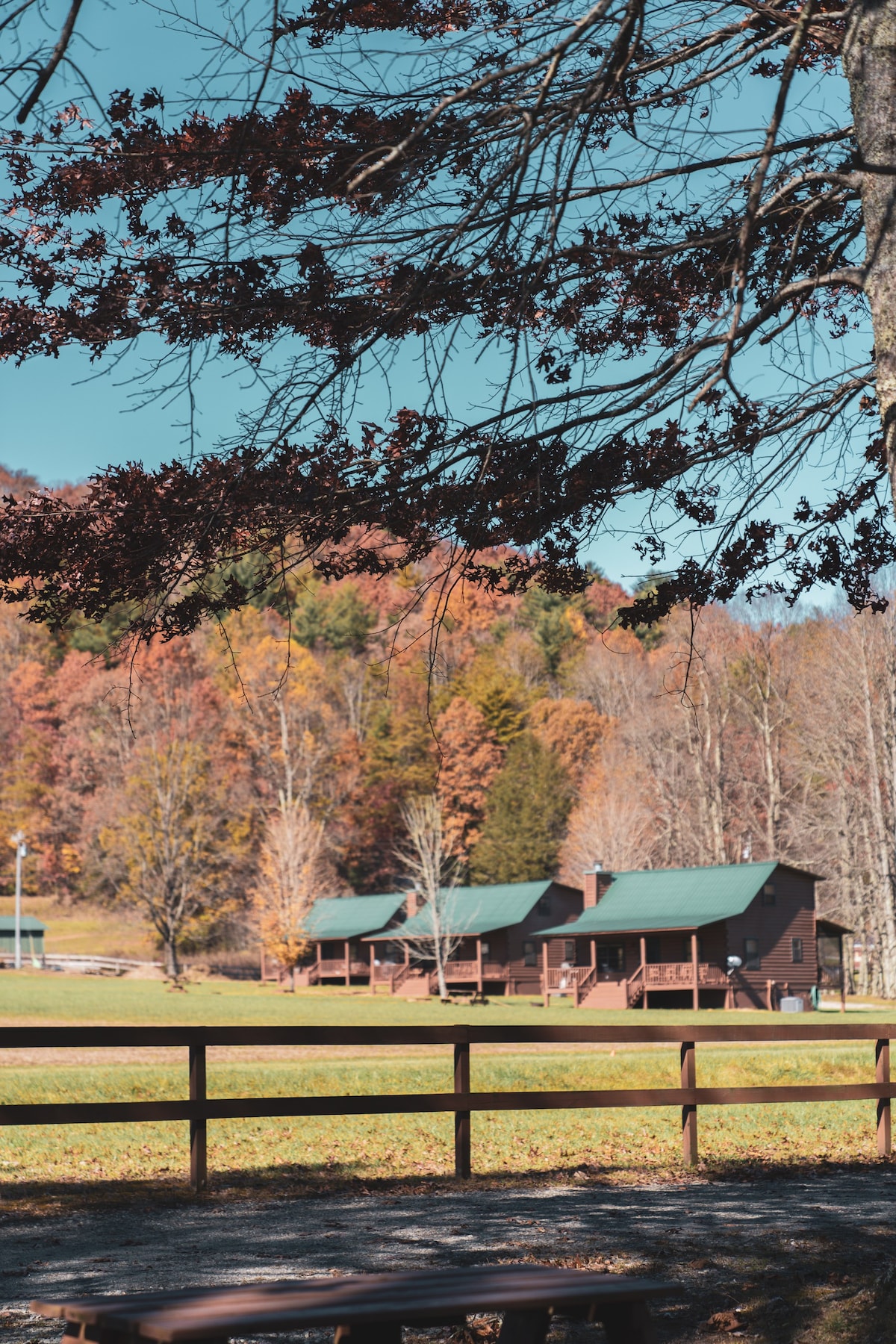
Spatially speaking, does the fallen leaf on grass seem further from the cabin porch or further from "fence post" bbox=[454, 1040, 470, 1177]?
the cabin porch

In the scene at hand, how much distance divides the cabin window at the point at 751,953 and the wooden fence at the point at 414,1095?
42.4 m

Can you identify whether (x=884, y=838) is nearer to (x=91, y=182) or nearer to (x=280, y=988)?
(x=280, y=988)

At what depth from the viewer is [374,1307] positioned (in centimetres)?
347

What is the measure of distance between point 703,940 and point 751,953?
185 centimetres

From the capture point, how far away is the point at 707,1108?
766 inches

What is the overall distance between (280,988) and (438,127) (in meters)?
61.0

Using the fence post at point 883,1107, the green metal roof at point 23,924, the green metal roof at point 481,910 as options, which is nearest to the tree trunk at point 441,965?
the green metal roof at point 481,910

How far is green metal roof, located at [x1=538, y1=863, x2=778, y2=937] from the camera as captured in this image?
52.3m

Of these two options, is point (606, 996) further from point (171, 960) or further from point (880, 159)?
point (880, 159)

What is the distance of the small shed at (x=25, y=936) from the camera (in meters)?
73.3

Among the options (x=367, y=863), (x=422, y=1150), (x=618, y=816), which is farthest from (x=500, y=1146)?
(x=367, y=863)

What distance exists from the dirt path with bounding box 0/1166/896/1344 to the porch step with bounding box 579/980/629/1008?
144 feet

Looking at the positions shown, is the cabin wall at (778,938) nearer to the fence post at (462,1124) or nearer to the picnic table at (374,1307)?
the fence post at (462,1124)

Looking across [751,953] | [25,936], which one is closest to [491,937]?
[751,953]
